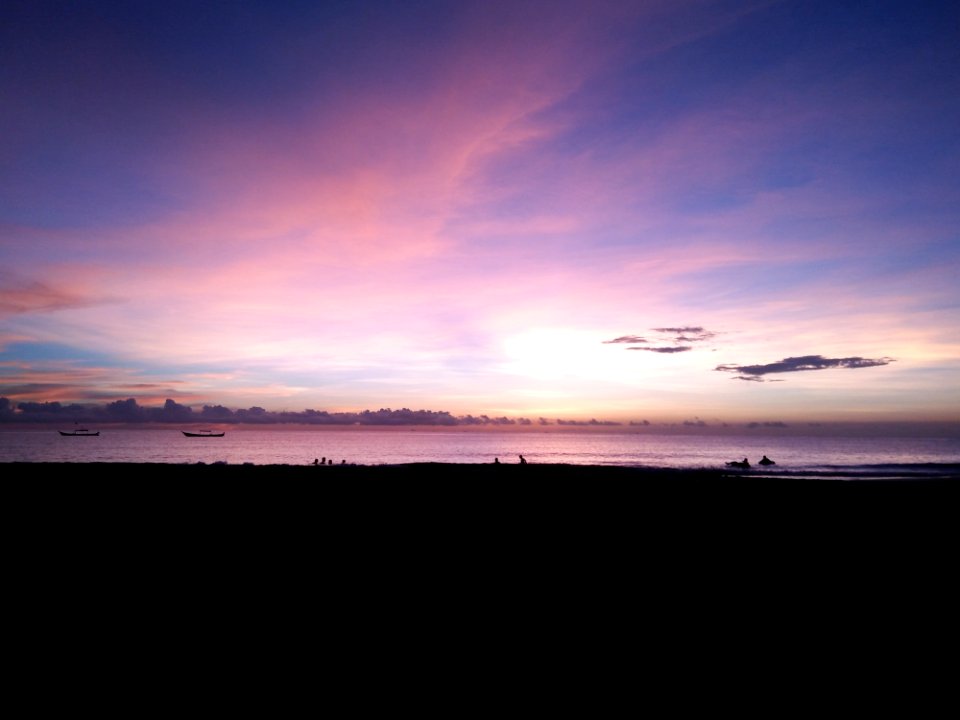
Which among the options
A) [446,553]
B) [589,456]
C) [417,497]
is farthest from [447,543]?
[589,456]

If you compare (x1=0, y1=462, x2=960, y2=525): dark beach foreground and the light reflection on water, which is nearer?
(x1=0, y1=462, x2=960, y2=525): dark beach foreground

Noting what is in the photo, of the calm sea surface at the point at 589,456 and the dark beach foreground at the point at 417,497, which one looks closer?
the dark beach foreground at the point at 417,497

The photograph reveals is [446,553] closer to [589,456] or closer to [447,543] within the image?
[447,543]

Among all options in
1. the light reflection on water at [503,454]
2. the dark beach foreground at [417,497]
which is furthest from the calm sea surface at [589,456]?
the dark beach foreground at [417,497]

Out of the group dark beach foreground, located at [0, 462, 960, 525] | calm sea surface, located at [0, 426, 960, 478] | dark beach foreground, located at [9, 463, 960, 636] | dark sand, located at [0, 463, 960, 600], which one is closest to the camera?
dark beach foreground, located at [9, 463, 960, 636]

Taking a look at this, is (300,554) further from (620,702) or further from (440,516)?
(620,702)

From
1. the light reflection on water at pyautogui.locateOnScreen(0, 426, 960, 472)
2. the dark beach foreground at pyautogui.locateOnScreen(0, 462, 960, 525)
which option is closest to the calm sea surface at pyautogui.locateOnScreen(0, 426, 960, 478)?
the light reflection on water at pyautogui.locateOnScreen(0, 426, 960, 472)

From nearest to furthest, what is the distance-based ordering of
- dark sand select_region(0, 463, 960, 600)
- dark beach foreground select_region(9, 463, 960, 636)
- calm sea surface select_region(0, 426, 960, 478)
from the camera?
dark beach foreground select_region(9, 463, 960, 636) < dark sand select_region(0, 463, 960, 600) < calm sea surface select_region(0, 426, 960, 478)

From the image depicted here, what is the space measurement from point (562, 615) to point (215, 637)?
5.48 meters

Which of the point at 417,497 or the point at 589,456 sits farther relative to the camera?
the point at 589,456

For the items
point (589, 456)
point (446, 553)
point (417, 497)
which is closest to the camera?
point (446, 553)

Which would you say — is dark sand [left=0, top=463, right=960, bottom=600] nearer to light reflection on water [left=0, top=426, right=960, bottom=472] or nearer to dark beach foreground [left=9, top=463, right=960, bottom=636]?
dark beach foreground [left=9, top=463, right=960, bottom=636]

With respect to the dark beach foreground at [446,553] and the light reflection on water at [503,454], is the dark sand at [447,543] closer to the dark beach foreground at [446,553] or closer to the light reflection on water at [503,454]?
the dark beach foreground at [446,553]

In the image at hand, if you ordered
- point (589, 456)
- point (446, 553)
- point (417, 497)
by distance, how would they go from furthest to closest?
point (589, 456)
point (417, 497)
point (446, 553)
